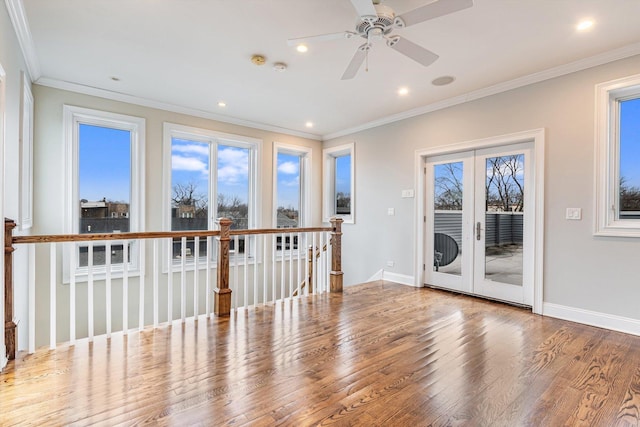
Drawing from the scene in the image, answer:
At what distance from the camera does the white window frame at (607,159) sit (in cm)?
321

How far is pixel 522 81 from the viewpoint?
3762 mm

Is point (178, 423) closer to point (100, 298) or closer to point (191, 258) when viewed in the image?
point (100, 298)

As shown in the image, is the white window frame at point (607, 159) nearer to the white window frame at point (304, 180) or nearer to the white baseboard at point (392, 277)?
the white baseboard at point (392, 277)

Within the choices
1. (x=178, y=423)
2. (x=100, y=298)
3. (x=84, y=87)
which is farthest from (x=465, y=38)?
(x=100, y=298)

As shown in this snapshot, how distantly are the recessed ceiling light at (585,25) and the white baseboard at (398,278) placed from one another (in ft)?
11.5

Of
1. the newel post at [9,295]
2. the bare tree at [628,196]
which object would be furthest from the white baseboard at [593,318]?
the newel post at [9,295]

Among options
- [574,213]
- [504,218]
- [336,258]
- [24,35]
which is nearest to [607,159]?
[574,213]

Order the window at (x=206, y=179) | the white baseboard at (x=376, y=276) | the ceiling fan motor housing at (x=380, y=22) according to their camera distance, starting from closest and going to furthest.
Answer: the ceiling fan motor housing at (x=380, y=22), the window at (x=206, y=179), the white baseboard at (x=376, y=276)

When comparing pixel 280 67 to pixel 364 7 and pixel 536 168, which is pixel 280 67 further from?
pixel 536 168

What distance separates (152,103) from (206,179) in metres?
1.32

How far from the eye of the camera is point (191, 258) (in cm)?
505

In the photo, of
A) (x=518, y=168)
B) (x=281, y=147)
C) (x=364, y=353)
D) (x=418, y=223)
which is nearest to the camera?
(x=364, y=353)

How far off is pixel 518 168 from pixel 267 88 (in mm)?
3259

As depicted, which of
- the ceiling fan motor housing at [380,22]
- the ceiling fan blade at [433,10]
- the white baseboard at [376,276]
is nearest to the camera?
the ceiling fan blade at [433,10]
